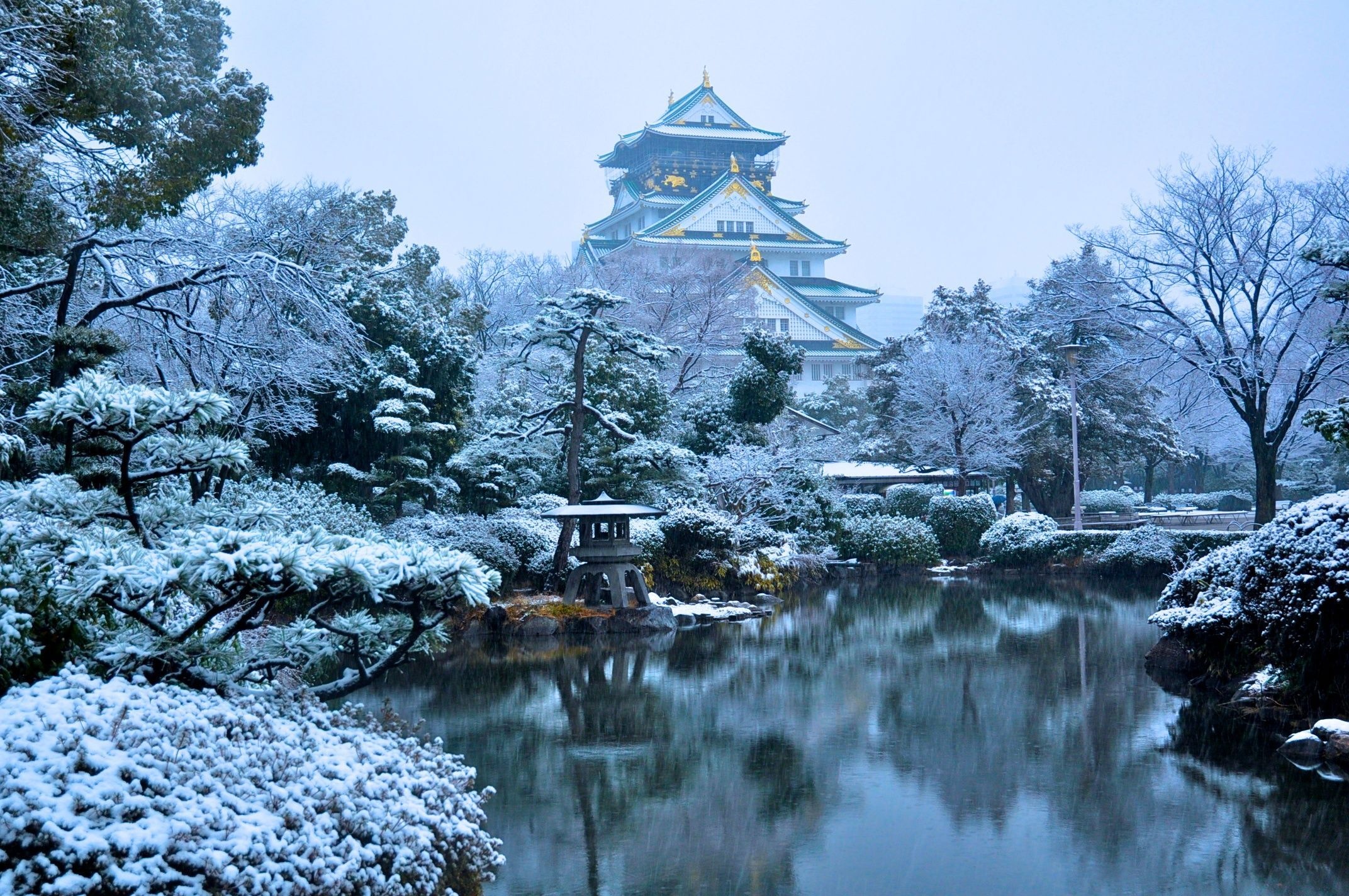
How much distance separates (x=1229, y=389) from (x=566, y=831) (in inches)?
642

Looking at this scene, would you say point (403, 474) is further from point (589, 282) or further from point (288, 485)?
point (589, 282)

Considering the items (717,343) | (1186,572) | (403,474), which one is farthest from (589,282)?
(1186,572)

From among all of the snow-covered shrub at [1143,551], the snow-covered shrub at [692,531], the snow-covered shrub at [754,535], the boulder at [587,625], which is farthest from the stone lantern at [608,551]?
the snow-covered shrub at [1143,551]

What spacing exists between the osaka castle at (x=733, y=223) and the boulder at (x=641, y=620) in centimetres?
2021

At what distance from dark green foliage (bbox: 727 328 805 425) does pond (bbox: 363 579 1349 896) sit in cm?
805

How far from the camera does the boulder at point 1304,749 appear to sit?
7.07 meters

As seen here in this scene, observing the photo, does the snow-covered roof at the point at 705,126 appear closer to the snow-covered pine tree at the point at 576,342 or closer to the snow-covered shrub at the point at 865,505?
the snow-covered shrub at the point at 865,505

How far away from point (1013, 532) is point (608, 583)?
10267 mm

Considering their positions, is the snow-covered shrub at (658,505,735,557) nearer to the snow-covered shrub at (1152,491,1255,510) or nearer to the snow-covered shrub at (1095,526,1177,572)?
the snow-covered shrub at (1095,526,1177,572)

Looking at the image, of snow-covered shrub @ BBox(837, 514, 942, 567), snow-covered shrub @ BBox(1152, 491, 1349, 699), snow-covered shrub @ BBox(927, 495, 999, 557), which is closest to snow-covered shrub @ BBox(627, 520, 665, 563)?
snow-covered shrub @ BBox(837, 514, 942, 567)

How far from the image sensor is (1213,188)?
18516 mm

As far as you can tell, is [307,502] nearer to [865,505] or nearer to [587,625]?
[587,625]

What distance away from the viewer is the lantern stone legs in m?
14.2

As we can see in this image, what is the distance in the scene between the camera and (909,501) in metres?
24.5
